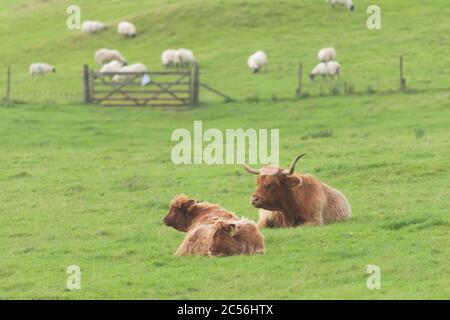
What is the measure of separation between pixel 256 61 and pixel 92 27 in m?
Answer: 15.0

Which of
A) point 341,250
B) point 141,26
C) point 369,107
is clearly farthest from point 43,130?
point 141,26

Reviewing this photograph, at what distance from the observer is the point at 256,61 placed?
45500 mm

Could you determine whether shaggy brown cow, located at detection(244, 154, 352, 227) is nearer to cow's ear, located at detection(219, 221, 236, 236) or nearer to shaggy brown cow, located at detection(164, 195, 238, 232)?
shaggy brown cow, located at detection(164, 195, 238, 232)

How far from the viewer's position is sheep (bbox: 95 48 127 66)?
50.3m

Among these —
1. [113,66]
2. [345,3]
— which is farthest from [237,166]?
[345,3]

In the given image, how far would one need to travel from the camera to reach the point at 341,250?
1477 centimetres

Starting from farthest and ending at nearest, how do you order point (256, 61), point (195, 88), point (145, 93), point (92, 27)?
point (92, 27), point (256, 61), point (145, 93), point (195, 88)

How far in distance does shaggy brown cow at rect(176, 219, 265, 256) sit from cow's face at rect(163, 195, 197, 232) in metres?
1.08

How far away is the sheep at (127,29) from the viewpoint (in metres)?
55.1

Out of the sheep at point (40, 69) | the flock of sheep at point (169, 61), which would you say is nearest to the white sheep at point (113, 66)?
the flock of sheep at point (169, 61)

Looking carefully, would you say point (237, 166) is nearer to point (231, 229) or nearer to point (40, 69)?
point (231, 229)

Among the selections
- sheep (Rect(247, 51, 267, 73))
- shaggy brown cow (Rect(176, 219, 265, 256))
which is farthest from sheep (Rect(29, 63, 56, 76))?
shaggy brown cow (Rect(176, 219, 265, 256))
